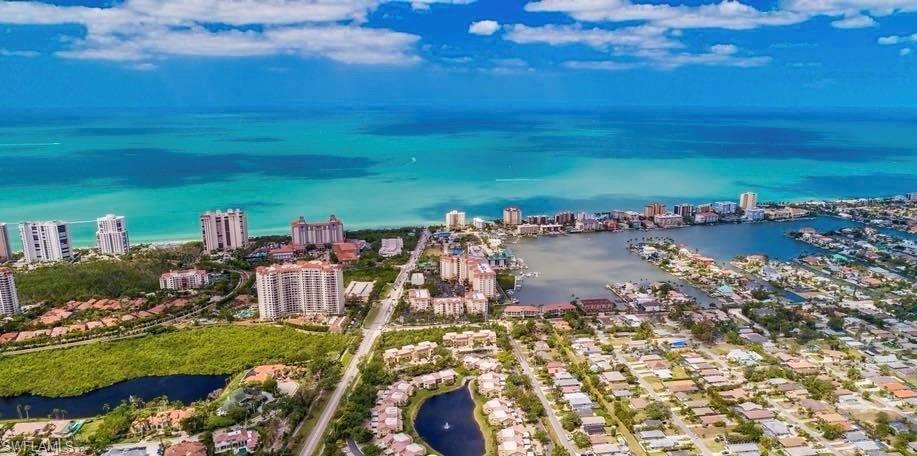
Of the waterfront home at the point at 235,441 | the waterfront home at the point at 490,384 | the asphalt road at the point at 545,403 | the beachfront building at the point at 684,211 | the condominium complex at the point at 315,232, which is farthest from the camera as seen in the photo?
the beachfront building at the point at 684,211

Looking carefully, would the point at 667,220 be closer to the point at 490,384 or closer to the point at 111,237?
the point at 490,384

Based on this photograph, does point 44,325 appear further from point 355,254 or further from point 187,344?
point 355,254

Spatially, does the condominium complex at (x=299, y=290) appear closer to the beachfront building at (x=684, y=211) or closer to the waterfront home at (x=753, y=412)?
the waterfront home at (x=753, y=412)

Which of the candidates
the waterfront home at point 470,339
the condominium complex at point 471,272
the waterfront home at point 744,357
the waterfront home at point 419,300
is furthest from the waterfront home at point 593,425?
the condominium complex at point 471,272

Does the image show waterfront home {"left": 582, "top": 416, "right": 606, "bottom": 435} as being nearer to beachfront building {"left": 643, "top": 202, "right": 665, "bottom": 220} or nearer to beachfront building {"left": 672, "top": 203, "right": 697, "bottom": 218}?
beachfront building {"left": 643, "top": 202, "right": 665, "bottom": 220}

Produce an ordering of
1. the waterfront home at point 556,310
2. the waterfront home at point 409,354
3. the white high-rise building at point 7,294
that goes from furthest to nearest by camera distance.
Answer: the waterfront home at point 556,310, the white high-rise building at point 7,294, the waterfront home at point 409,354

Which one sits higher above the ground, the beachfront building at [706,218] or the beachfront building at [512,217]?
the beachfront building at [512,217]

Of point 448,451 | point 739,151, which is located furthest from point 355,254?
point 739,151
